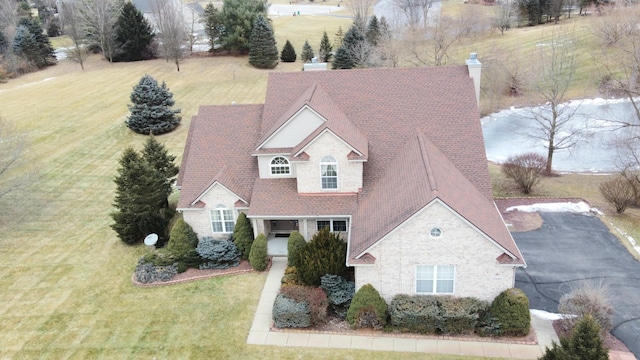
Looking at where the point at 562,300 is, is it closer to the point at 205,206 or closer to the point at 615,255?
the point at 615,255

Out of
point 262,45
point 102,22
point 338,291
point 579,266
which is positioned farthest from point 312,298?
point 102,22

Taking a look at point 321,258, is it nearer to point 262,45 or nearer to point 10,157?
point 10,157

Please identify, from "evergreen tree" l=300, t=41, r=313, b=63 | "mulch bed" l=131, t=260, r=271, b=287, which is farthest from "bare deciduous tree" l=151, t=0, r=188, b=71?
"mulch bed" l=131, t=260, r=271, b=287

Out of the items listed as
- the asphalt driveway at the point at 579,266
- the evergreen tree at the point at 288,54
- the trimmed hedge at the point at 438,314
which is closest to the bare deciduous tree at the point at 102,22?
the evergreen tree at the point at 288,54

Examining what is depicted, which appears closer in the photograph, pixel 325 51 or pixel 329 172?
pixel 329 172

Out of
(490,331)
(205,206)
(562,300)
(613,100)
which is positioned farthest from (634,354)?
(613,100)

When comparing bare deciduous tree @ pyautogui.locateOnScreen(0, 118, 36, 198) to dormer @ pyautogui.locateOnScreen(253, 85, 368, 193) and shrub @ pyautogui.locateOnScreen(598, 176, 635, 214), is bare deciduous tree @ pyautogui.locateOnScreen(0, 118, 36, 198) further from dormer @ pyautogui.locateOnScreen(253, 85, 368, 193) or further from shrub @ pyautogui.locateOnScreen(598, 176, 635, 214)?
shrub @ pyautogui.locateOnScreen(598, 176, 635, 214)

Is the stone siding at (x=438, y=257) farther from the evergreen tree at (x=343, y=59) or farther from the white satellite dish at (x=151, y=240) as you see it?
the evergreen tree at (x=343, y=59)
